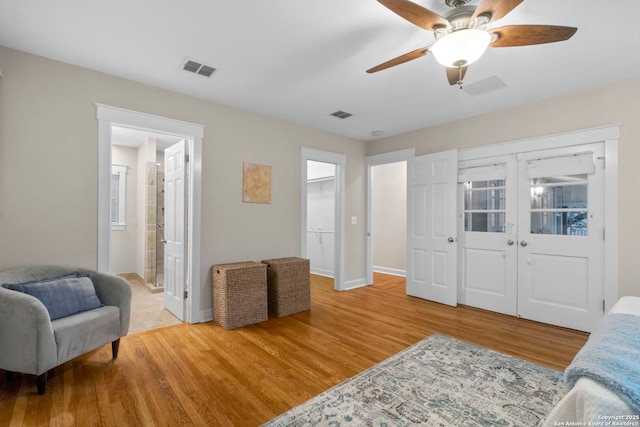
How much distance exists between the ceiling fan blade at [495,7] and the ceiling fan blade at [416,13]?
0.64 ft

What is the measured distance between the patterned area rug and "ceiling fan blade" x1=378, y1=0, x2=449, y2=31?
2.34 m

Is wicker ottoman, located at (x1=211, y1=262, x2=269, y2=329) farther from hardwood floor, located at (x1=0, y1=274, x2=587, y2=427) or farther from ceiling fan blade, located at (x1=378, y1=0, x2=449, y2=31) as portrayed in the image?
ceiling fan blade, located at (x1=378, y1=0, x2=449, y2=31)

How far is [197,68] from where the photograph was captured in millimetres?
2826

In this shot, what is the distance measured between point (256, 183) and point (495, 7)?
10.0 ft

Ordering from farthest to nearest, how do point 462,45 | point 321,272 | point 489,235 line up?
1. point 321,272
2. point 489,235
3. point 462,45

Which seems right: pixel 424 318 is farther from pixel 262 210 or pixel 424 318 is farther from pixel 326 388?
pixel 262 210

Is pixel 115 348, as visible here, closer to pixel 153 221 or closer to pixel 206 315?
pixel 206 315

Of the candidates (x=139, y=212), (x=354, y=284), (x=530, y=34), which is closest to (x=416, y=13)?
(x=530, y=34)

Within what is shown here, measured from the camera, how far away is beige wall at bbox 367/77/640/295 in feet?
9.80

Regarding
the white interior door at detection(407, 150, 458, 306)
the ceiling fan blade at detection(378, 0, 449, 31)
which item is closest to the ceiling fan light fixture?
the ceiling fan blade at detection(378, 0, 449, 31)

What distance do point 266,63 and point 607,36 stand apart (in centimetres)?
268

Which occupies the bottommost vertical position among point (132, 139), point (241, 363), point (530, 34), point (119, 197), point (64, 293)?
point (241, 363)

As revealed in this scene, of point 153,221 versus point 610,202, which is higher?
point 610,202

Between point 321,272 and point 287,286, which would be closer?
point 287,286
